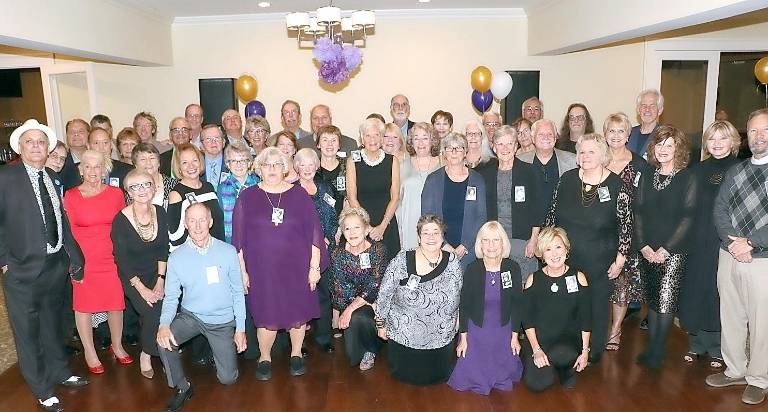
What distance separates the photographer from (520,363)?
3727 mm

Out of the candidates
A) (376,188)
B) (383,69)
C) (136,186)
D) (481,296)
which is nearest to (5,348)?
(136,186)

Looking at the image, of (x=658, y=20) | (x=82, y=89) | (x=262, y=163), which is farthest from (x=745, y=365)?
(x=82, y=89)

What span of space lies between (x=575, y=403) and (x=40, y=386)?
3351 millimetres

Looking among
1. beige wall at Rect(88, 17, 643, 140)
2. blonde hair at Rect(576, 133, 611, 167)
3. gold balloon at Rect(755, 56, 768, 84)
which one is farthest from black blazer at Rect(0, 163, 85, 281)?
gold balloon at Rect(755, 56, 768, 84)

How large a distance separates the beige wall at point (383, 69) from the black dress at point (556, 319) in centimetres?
482

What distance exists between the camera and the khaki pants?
3357 mm

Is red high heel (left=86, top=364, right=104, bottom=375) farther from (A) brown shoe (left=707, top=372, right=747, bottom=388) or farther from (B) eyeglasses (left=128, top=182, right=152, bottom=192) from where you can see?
(A) brown shoe (left=707, top=372, right=747, bottom=388)

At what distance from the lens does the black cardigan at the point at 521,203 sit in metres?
3.97

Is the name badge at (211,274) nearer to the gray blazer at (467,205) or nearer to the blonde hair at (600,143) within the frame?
the gray blazer at (467,205)

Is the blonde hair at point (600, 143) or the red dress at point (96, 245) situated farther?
the red dress at point (96, 245)

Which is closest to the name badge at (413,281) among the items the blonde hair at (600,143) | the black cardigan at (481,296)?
the black cardigan at (481,296)

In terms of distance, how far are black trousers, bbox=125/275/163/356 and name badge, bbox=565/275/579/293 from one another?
273 centimetres

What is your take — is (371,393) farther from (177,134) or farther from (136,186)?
(177,134)

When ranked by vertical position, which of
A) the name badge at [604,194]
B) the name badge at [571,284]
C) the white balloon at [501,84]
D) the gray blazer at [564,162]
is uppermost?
the white balloon at [501,84]
